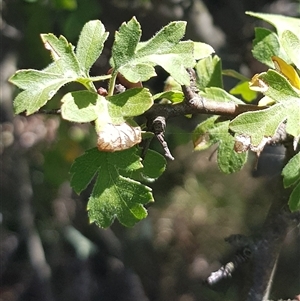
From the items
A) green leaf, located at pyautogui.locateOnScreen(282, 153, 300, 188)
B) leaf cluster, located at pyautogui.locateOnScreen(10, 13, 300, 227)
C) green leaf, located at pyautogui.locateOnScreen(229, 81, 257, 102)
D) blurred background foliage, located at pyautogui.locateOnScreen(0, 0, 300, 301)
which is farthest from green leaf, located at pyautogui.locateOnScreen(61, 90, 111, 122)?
blurred background foliage, located at pyautogui.locateOnScreen(0, 0, 300, 301)

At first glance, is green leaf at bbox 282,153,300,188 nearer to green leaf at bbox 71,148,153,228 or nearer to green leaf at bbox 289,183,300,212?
green leaf at bbox 289,183,300,212

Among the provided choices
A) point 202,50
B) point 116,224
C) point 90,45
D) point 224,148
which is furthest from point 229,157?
point 116,224

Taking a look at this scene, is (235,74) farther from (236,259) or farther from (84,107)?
(84,107)

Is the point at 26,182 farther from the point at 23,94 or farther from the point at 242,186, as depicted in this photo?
the point at 23,94

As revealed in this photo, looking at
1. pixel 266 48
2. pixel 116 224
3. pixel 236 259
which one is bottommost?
pixel 116 224

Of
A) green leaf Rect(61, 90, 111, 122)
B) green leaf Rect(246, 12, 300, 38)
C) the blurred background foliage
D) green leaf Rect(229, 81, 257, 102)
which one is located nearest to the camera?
green leaf Rect(61, 90, 111, 122)

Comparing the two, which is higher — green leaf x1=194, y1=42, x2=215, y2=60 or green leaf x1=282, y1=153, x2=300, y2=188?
green leaf x1=194, y1=42, x2=215, y2=60
